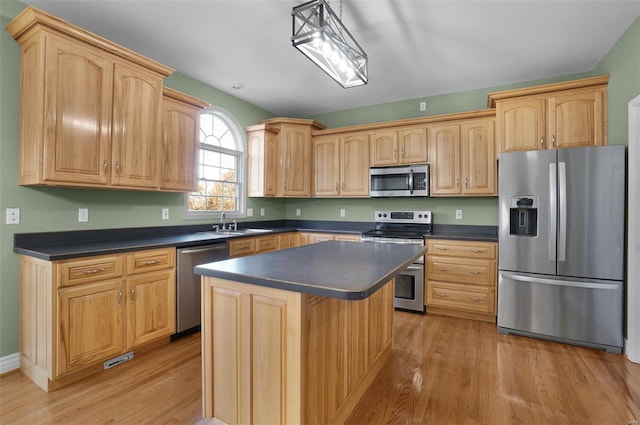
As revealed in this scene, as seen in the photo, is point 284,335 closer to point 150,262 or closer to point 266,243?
point 150,262

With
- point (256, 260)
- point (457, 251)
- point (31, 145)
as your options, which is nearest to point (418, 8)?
point (256, 260)

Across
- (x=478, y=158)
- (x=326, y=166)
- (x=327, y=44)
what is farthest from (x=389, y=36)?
(x=326, y=166)

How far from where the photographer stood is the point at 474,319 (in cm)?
350

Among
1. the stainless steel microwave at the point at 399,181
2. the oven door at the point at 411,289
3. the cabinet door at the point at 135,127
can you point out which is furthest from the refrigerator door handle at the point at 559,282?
the cabinet door at the point at 135,127

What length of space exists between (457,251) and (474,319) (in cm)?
80

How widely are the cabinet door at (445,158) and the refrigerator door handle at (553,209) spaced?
1023 mm

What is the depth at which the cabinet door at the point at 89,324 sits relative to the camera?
6.70 feet

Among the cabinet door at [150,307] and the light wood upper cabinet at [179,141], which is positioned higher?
the light wood upper cabinet at [179,141]

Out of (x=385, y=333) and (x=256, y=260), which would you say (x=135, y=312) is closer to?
(x=256, y=260)

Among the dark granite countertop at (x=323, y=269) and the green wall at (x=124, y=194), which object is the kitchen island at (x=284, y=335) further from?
the green wall at (x=124, y=194)

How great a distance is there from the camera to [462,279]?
3506 mm

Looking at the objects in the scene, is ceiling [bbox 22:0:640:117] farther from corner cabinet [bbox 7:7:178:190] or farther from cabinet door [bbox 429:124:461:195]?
cabinet door [bbox 429:124:461:195]

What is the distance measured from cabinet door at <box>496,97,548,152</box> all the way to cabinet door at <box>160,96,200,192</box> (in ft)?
11.2

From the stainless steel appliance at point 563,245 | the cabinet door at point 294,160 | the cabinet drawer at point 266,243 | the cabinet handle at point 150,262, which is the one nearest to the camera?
the cabinet handle at point 150,262
